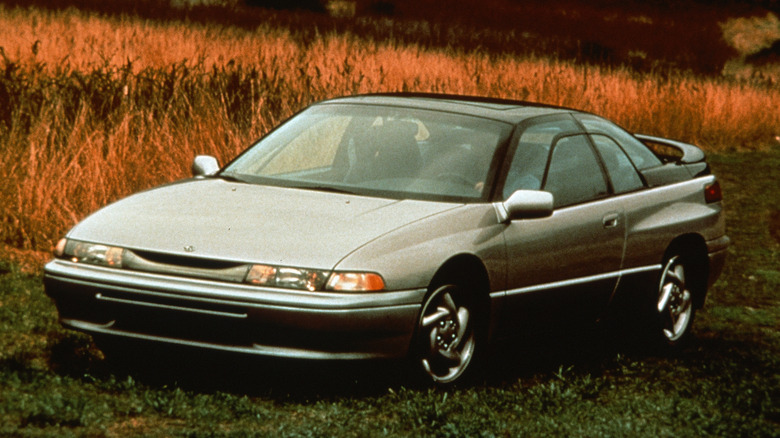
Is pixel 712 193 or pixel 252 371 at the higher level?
A: pixel 712 193

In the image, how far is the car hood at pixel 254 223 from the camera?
645 cm

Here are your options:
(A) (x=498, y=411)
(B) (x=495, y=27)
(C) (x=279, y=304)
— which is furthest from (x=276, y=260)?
(B) (x=495, y=27)

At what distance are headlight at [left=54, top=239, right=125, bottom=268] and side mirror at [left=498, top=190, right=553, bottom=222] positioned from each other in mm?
1953

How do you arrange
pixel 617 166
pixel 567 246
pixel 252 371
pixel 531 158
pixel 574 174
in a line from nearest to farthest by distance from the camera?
pixel 252 371
pixel 567 246
pixel 531 158
pixel 574 174
pixel 617 166

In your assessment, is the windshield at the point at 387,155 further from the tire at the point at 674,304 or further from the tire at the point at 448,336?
the tire at the point at 674,304

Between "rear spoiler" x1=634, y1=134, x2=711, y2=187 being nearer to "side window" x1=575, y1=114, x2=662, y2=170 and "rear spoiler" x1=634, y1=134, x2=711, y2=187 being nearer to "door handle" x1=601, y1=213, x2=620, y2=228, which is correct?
"side window" x1=575, y1=114, x2=662, y2=170

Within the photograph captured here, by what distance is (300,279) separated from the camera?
6340mm

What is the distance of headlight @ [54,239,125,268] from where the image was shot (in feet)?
21.6

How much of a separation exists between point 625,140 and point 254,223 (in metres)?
2.98

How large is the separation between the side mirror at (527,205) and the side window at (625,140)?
51.6 inches

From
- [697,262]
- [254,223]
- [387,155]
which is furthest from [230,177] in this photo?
[697,262]

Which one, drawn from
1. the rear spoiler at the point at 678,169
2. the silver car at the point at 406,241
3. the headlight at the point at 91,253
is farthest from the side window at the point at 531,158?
the headlight at the point at 91,253

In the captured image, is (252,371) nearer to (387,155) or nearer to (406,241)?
(406,241)

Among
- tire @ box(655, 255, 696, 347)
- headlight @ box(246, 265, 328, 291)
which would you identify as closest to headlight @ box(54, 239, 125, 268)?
headlight @ box(246, 265, 328, 291)
